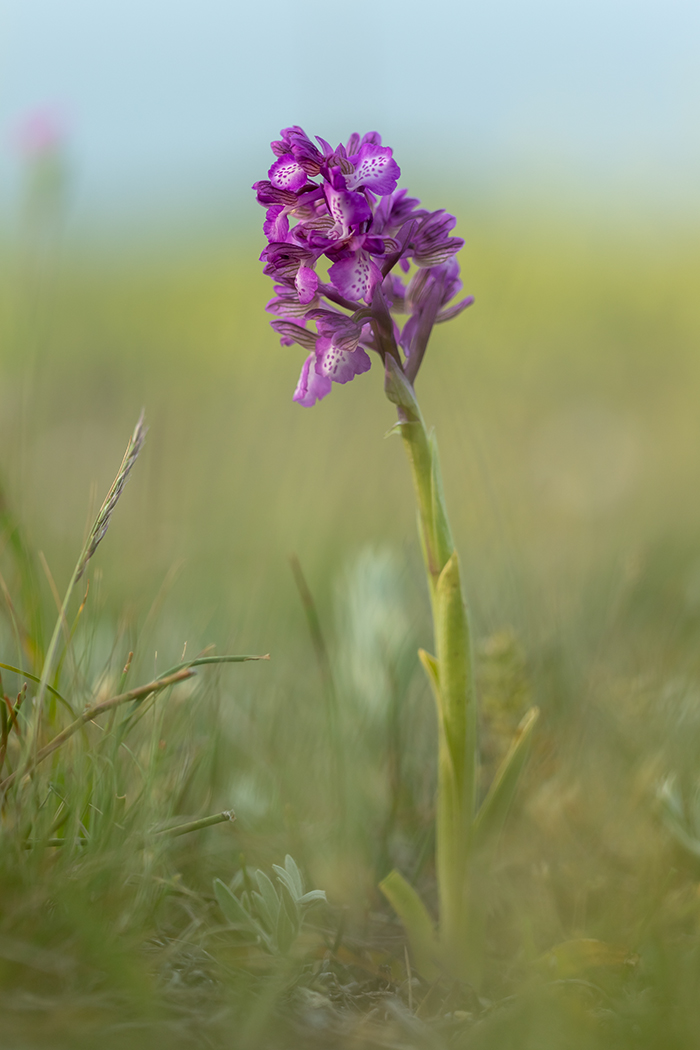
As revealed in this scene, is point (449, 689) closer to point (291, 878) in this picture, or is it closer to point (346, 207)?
point (291, 878)

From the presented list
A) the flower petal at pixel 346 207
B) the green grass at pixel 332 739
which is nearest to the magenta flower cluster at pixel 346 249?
the flower petal at pixel 346 207

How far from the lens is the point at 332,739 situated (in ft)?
5.10

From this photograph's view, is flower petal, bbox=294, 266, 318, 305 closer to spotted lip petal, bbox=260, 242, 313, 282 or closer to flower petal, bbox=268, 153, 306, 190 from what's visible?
spotted lip petal, bbox=260, 242, 313, 282

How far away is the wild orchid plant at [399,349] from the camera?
1241mm

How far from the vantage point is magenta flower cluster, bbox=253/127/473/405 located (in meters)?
1.23

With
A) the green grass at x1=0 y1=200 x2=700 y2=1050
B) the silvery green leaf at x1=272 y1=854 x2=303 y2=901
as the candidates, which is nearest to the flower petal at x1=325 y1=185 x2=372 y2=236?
the green grass at x1=0 y1=200 x2=700 y2=1050

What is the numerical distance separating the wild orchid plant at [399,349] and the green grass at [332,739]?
8cm

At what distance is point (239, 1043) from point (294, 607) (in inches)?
86.5

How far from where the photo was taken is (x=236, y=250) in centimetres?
886

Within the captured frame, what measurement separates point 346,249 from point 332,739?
2.90ft

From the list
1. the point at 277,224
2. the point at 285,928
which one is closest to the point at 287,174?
the point at 277,224

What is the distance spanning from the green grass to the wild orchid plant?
0.08 metres

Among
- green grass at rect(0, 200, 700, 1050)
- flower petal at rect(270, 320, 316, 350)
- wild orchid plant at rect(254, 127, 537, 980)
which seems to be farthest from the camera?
flower petal at rect(270, 320, 316, 350)

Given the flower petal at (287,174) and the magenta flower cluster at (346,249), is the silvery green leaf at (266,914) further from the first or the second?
the flower petal at (287,174)
